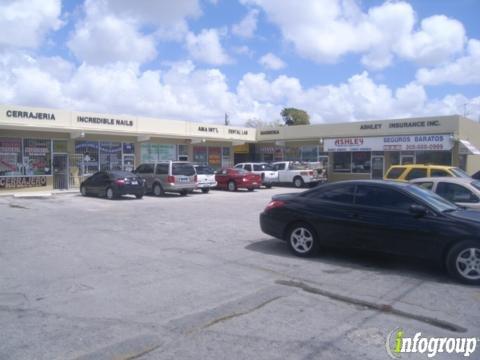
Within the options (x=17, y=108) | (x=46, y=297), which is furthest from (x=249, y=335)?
(x=17, y=108)

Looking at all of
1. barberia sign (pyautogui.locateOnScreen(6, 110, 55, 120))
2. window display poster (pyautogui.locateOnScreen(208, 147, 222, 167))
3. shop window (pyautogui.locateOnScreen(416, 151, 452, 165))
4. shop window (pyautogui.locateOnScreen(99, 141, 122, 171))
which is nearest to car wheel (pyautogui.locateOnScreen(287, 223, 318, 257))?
barberia sign (pyautogui.locateOnScreen(6, 110, 55, 120))

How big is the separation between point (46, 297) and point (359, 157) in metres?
28.4

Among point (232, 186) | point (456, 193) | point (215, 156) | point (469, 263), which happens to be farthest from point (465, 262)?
point (215, 156)

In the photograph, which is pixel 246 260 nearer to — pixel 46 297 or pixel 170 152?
pixel 46 297

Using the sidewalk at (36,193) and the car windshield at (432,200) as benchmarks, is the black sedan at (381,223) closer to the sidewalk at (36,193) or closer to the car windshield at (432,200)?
the car windshield at (432,200)

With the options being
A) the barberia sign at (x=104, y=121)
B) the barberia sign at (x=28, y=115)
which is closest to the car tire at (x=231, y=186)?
the barberia sign at (x=104, y=121)

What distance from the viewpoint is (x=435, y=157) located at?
28.8 m

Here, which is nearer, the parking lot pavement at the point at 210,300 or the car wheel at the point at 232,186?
the parking lot pavement at the point at 210,300

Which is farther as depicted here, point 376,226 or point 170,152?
point 170,152

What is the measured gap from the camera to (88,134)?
27.5m

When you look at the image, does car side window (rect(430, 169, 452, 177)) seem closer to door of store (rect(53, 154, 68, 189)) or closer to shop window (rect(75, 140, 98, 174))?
shop window (rect(75, 140, 98, 174))

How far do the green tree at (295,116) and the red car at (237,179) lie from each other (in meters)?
46.2

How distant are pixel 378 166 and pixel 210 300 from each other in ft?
88.9

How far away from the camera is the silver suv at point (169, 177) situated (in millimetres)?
22922
